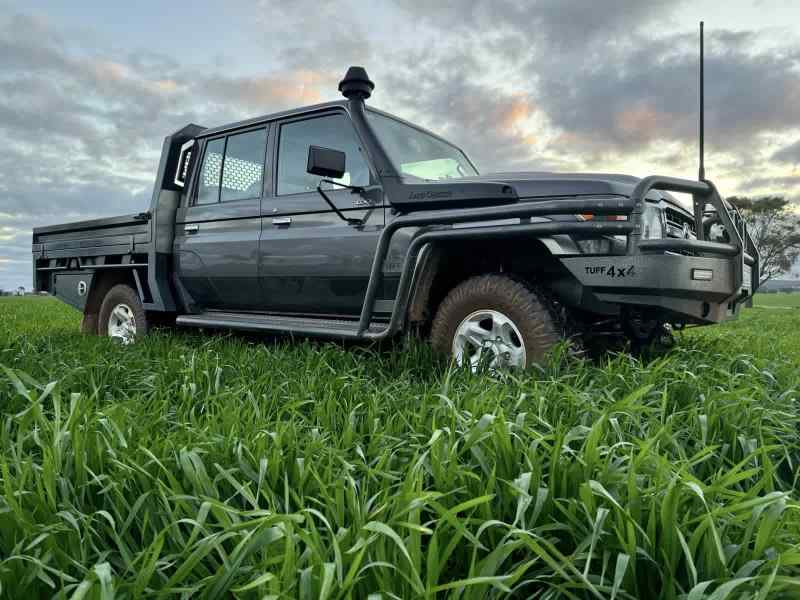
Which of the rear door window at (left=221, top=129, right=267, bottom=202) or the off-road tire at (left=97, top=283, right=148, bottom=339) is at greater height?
the rear door window at (left=221, top=129, right=267, bottom=202)

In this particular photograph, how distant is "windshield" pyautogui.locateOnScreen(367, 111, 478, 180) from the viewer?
4.01 m

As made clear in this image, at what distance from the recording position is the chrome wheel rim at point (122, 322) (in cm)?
555

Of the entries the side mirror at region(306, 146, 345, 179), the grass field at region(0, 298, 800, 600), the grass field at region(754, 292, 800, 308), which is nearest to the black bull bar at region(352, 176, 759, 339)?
the side mirror at region(306, 146, 345, 179)

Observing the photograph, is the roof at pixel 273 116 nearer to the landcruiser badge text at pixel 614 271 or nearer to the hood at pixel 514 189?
the hood at pixel 514 189

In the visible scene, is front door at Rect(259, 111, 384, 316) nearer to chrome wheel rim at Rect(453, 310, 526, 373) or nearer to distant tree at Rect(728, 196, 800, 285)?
chrome wheel rim at Rect(453, 310, 526, 373)

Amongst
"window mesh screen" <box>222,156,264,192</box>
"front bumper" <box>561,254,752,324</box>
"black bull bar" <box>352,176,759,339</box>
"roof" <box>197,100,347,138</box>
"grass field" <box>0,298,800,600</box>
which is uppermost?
"roof" <box>197,100,347,138</box>

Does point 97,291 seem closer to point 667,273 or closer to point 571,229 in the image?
point 571,229

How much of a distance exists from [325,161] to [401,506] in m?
2.64

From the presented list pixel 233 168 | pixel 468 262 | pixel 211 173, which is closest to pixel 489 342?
pixel 468 262

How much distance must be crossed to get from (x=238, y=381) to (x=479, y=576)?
2.00m

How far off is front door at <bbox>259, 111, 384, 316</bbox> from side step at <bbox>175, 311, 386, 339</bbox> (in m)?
0.14

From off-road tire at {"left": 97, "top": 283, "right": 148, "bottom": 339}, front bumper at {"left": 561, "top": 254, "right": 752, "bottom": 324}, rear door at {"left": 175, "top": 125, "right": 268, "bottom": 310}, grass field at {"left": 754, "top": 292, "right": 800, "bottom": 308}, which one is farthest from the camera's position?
grass field at {"left": 754, "top": 292, "right": 800, "bottom": 308}

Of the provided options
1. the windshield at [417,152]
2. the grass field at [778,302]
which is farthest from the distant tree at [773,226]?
the windshield at [417,152]

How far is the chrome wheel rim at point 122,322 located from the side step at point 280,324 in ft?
3.02
